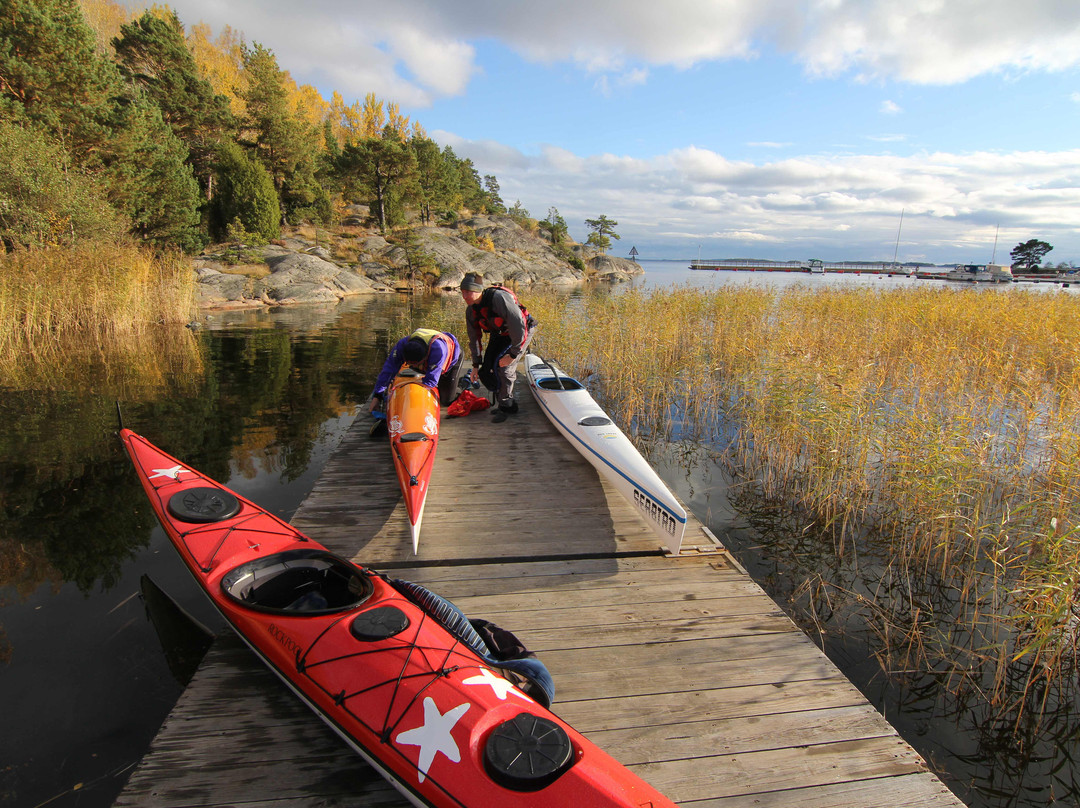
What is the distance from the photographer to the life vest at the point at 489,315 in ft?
18.7

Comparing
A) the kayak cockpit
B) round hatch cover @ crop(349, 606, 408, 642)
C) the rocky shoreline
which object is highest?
the rocky shoreline

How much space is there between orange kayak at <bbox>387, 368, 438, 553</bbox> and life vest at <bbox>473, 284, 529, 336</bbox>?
3.42 feet

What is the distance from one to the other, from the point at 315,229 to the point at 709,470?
31317mm

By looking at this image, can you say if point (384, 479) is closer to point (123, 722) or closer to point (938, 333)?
point (123, 722)

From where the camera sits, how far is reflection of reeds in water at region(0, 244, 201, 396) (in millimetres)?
8541

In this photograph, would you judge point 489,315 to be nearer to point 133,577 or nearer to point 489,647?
point 133,577

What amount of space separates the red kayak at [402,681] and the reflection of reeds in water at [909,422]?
88.0 inches

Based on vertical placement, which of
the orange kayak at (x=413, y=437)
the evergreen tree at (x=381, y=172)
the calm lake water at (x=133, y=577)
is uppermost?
the evergreen tree at (x=381, y=172)

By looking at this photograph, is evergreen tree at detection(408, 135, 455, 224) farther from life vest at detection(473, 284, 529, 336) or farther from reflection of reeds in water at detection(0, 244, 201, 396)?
life vest at detection(473, 284, 529, 336)

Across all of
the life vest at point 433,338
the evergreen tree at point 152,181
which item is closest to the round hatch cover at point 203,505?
the life vest at point 433,338

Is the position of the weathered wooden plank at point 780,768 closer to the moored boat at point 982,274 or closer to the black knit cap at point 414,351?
the black knit cap at point 414,351

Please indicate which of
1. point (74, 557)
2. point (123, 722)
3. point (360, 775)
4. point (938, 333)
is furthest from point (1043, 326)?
point (74, 557)

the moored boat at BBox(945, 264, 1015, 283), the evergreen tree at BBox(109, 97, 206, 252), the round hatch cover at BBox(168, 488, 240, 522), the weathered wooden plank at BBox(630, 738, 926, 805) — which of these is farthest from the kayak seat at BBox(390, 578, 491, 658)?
the moored boat at BBox(945, 264, 1015, 283)

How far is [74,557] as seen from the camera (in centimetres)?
407
